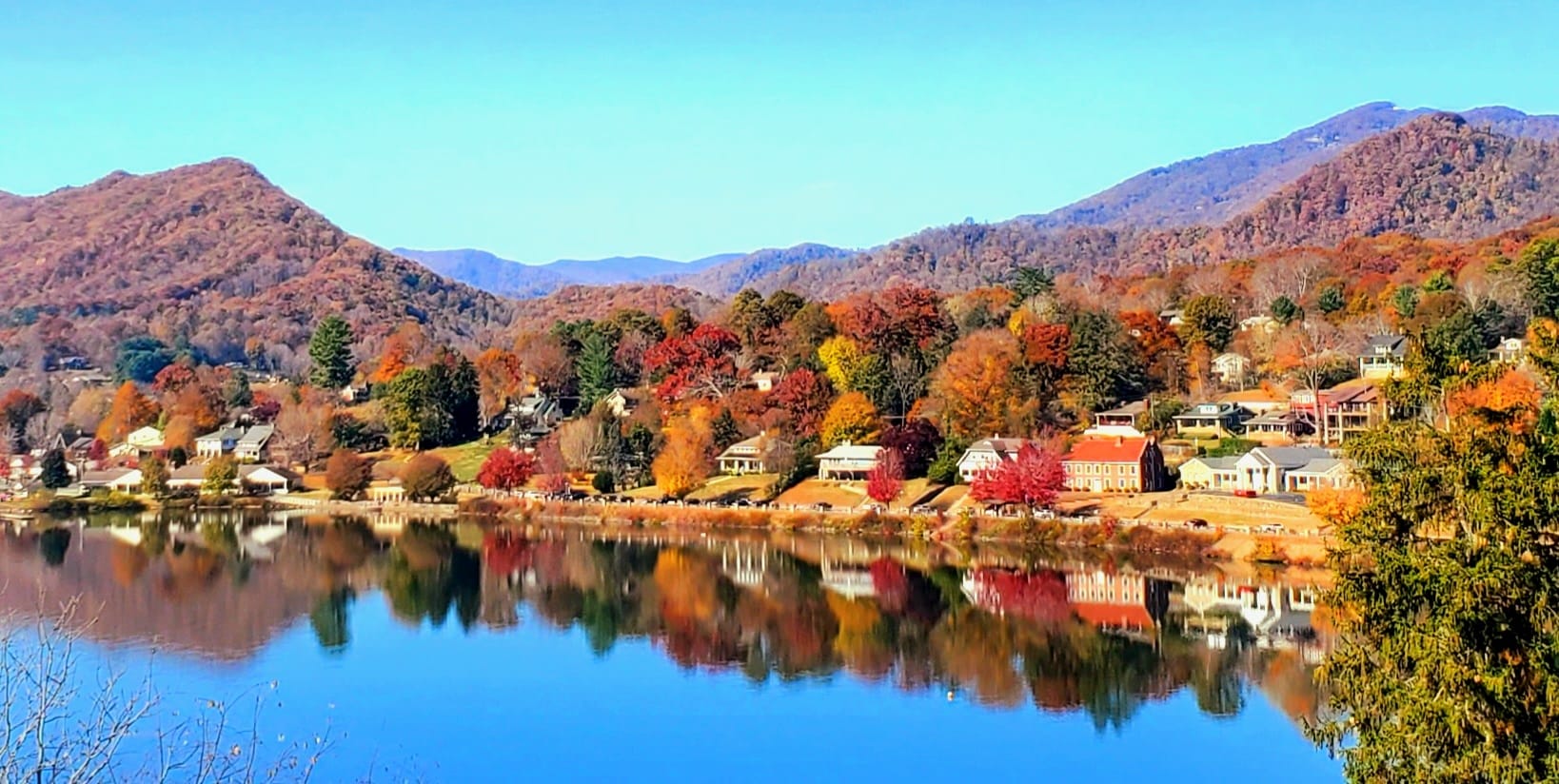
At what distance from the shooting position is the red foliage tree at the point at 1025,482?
30047 millimetres

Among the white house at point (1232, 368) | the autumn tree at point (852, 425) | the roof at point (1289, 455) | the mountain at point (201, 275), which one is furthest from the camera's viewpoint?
the mountain at point (201, 275)

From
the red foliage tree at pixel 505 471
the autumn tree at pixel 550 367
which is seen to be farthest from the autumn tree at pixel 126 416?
the red foliage tree at pixel 505 471

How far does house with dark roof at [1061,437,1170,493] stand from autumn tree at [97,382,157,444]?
33.1 m

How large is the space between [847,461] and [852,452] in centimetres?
32

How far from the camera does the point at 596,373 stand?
151 feet

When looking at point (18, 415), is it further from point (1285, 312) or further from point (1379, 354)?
point (1379, 354)

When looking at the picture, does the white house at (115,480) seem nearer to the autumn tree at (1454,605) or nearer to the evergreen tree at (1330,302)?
the evergreen tree at (1330,302)

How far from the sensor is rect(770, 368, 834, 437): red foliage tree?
3862cm

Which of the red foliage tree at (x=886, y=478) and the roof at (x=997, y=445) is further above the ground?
the roof at (x=997, y=445)

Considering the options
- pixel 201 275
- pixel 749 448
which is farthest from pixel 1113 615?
pixel 201 275

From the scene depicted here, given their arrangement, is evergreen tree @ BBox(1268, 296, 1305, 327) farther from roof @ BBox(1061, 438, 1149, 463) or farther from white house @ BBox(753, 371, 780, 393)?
white house @ BBox(753, 371, 780, 393)

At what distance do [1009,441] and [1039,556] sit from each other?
6843mm

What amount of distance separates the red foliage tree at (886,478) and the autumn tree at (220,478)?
18.6m

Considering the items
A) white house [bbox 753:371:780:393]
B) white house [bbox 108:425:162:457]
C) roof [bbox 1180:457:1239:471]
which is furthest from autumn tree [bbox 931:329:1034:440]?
white house [bbox 108:425:162:457]
